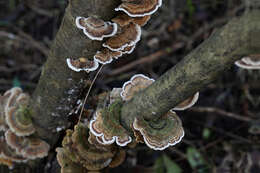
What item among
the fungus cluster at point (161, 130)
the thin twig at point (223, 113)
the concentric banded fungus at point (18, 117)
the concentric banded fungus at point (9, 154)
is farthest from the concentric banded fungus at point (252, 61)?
the thin twig at point (223, 113)

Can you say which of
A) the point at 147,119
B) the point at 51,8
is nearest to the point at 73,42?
the point at 147,119

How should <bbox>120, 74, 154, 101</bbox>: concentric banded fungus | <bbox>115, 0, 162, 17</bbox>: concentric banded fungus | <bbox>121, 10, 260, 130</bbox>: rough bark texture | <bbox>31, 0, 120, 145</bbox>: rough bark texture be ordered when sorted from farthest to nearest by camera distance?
1. <bbox>120, 74, 154, 101</bbox>: concentric banded fungus
2. <bbox>31, 0, 120, 145</bbox>: rough bark texture
3. <bbox>115, 0, 162, 17</bbox>: concentric banded fungus
4. <bbox>121, 10, 260, 130</bbox>: rough bark texture

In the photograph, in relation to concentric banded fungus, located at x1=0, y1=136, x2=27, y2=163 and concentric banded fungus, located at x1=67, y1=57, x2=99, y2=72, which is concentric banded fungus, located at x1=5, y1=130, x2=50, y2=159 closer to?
concentric banded fungus, located at x1=0, y1=136, x2=27, y2=163

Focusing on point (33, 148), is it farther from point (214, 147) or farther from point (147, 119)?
point (214, 147)

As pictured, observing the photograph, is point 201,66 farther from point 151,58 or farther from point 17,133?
point 151,58

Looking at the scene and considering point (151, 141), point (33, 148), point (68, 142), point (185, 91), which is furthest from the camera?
point (33, 148)

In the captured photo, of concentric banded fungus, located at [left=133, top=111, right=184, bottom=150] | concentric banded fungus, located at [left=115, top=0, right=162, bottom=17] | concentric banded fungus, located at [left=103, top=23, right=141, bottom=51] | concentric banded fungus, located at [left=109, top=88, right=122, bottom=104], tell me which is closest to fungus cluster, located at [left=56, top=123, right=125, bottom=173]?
concentric banded fungus, located at [left=109, top=88, right=122, bottom=104]
